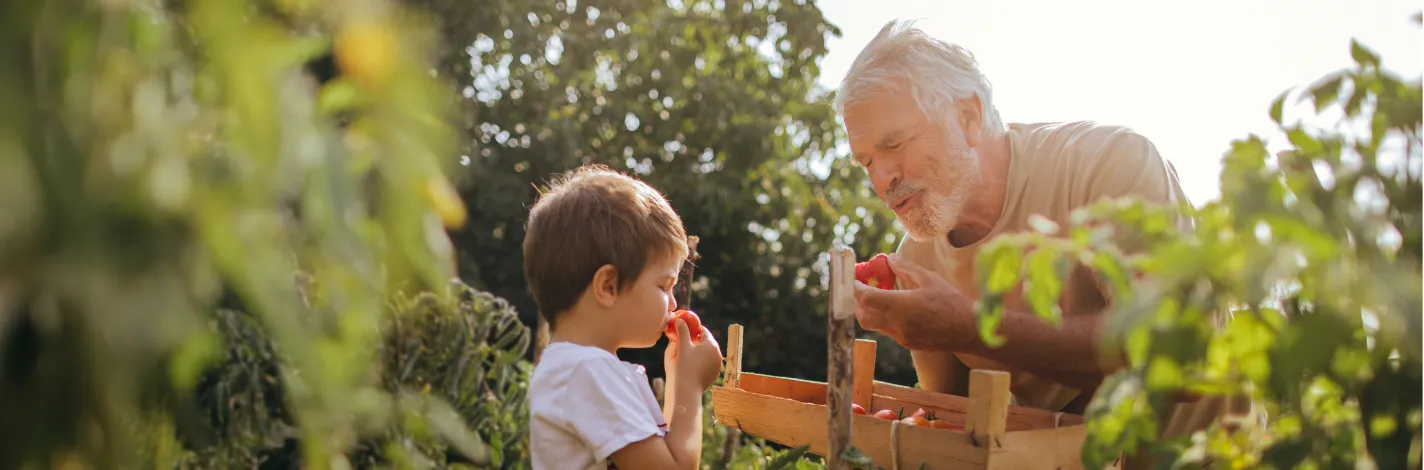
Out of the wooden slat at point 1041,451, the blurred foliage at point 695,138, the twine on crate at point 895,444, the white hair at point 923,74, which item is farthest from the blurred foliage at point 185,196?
the blurred foliage at point 695,138

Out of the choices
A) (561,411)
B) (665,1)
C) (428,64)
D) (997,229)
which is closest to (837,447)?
(561,411)

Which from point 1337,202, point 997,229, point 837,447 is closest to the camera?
point 1337,202

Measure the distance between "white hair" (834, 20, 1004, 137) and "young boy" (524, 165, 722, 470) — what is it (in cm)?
90

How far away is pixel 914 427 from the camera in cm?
216

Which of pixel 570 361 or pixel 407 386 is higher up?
pixel 570 361

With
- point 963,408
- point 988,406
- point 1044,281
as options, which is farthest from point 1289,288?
point 963,408

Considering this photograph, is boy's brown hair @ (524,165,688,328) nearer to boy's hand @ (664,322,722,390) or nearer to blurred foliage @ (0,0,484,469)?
boy's hand @ (664,322,722,390)

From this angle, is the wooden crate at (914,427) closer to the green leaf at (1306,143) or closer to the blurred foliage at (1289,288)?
the blurred foliage at (1289,288)

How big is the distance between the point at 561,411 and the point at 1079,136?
5.66ft

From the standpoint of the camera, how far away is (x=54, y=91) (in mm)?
539

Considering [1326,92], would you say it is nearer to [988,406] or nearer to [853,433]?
[988,406]

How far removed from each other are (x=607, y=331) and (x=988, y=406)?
0.93 meters

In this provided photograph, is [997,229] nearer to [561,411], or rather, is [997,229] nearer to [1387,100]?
[561,411]

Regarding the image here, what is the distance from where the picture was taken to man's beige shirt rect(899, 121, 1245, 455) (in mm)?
2695
